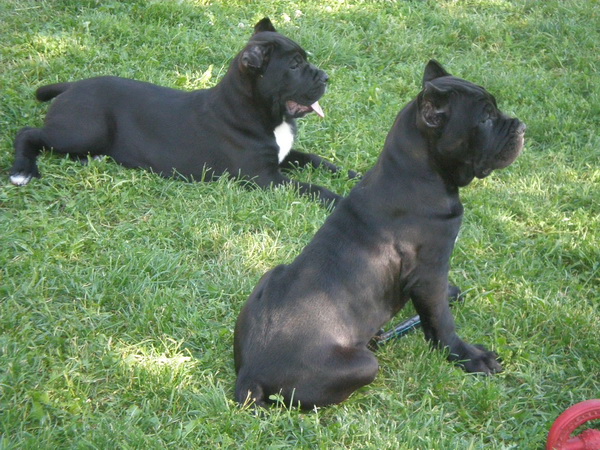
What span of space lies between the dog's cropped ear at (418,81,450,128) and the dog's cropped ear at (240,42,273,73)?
1811 mm

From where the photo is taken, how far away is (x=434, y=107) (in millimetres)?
3377

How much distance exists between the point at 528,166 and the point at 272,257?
2.17 m

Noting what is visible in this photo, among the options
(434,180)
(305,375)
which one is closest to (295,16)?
(434,180)

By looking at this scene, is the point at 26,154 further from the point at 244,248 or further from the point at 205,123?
the point at 244,248

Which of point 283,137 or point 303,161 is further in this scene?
point 303,161

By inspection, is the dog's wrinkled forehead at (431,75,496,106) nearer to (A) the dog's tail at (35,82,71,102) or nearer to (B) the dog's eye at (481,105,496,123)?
(B) the dog's eye at (481,105,496,123)

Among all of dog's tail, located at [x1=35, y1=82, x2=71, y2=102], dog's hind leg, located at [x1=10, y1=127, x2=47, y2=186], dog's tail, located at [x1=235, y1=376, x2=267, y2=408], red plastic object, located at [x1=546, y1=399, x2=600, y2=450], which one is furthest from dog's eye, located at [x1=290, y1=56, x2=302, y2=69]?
red plastic object, located at [x1=546, y1=399, x2=600, y2=450]

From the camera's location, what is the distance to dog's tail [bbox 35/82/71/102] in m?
5.50

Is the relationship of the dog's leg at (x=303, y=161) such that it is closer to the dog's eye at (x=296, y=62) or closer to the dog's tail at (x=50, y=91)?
the dog's eye at (x=296, y=62)

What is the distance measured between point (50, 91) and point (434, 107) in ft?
10.7

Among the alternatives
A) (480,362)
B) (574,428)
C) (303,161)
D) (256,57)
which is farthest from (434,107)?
(303,161)

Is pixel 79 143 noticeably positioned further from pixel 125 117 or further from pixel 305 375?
pixel 305 375

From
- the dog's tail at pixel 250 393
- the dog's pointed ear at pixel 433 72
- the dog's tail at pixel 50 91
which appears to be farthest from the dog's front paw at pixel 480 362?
the dog's tail at pixel 50 91

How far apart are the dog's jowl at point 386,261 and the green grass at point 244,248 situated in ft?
0.61
